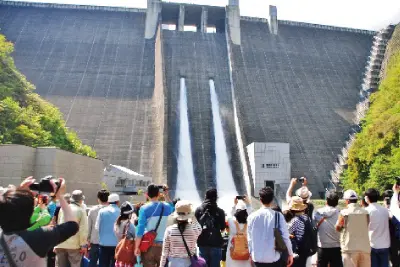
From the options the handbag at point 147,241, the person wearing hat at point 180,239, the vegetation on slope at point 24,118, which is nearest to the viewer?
the person wearing hat at point 180,239

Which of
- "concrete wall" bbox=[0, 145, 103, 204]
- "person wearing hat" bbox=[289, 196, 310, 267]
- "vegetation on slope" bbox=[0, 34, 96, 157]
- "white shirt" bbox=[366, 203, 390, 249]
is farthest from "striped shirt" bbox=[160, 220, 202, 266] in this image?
"vegetation on slope" bbox=[0, 34, 96, 157]

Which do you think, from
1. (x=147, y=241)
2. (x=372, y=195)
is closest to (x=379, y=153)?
(x=372, y=195)

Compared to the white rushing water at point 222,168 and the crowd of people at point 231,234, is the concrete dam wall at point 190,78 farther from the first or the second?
the crowd of people at point 231,234

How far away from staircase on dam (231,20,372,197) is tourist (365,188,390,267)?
19.9 metres

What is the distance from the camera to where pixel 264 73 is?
3350 centimetres

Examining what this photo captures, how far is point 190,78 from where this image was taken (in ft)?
105

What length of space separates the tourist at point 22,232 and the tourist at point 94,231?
9.72ft

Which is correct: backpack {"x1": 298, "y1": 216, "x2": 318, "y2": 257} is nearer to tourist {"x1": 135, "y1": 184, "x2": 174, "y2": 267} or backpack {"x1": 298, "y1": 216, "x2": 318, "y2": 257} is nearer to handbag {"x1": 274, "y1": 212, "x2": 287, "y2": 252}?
handbag {"x1": 274, "y1": 212, "x2": 287, "y2": 252}

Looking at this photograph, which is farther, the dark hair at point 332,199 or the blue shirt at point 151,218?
the dark hair at point 332,199

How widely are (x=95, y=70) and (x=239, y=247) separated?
2879cm

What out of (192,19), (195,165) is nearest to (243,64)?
(192,19)

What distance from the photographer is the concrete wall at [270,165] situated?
22.8 meters

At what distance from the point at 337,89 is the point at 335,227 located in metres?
30.2

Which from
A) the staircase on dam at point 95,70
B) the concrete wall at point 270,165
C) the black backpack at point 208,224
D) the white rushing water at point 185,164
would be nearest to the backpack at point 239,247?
the black backpack at point 208,224
